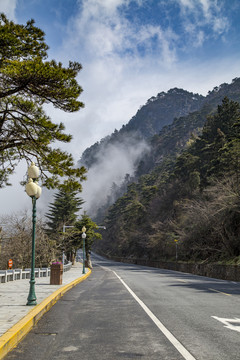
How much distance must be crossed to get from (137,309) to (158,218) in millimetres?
56788

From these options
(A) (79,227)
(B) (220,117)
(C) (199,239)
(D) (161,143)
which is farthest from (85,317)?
(D) (161,143)

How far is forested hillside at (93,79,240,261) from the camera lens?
3209cm

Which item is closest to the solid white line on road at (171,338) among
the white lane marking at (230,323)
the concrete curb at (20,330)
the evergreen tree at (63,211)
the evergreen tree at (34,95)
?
the white lane marking at (230,323)

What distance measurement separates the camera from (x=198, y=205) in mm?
38375

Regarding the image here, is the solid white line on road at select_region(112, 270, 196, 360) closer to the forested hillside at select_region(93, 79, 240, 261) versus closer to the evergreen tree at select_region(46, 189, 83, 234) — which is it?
the forested hillside at select_region(93, 79, 240, 261)

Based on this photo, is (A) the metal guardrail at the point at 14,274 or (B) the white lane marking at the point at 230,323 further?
(A) the metal guardrail at the point at 14,274

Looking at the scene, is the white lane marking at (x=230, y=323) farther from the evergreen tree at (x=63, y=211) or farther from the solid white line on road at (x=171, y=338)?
the evergreen tree at (x=63, y=211)

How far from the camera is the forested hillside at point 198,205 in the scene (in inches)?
1264

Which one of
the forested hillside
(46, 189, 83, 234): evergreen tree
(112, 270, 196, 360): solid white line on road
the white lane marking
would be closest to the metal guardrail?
(112, 270, 196, 360): solid white line on road

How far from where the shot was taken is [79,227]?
61.3 meters

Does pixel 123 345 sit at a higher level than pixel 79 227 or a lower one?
lower

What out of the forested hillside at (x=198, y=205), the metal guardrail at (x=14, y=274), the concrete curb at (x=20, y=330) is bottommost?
the metal guardrail at (x=14, y=274)

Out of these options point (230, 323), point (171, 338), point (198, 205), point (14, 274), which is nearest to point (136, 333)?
point (171, 338)

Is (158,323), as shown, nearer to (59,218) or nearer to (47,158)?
(47,158)
